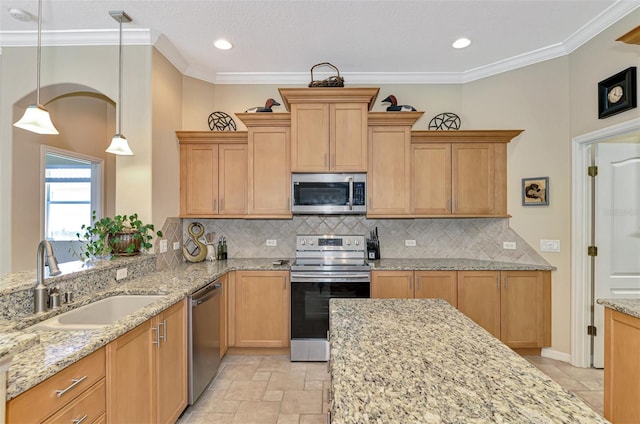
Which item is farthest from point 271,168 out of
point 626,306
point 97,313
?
point 626,306

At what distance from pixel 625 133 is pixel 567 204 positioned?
30.3 inches

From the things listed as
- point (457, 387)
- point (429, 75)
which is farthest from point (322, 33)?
point (457, 387)

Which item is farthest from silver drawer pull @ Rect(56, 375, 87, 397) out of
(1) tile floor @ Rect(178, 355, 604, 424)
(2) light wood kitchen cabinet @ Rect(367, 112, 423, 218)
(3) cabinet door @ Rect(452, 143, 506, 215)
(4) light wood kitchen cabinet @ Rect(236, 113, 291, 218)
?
(3) cabinet door @ Rect(452, 143, 506, 215)

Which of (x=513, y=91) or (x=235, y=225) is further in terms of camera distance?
(x=235, y=225)

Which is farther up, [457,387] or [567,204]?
[567,204]

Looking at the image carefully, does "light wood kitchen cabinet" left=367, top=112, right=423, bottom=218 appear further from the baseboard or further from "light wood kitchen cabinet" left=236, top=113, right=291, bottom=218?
the baseboard

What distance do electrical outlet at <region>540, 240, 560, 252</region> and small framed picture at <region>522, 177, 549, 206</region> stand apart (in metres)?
0.38

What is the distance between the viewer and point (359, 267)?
3.01 meters

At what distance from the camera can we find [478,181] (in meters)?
3.21

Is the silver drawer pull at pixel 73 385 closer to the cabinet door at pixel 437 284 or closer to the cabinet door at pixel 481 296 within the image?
the cabinet door at pixel 437 284

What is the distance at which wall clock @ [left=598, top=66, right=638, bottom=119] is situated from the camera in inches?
88.5

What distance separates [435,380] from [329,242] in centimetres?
241

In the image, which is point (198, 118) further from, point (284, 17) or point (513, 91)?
point (513, 91)

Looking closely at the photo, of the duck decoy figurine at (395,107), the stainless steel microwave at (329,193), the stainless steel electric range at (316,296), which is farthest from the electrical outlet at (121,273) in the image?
the duck decoy figurine at (395,107)
